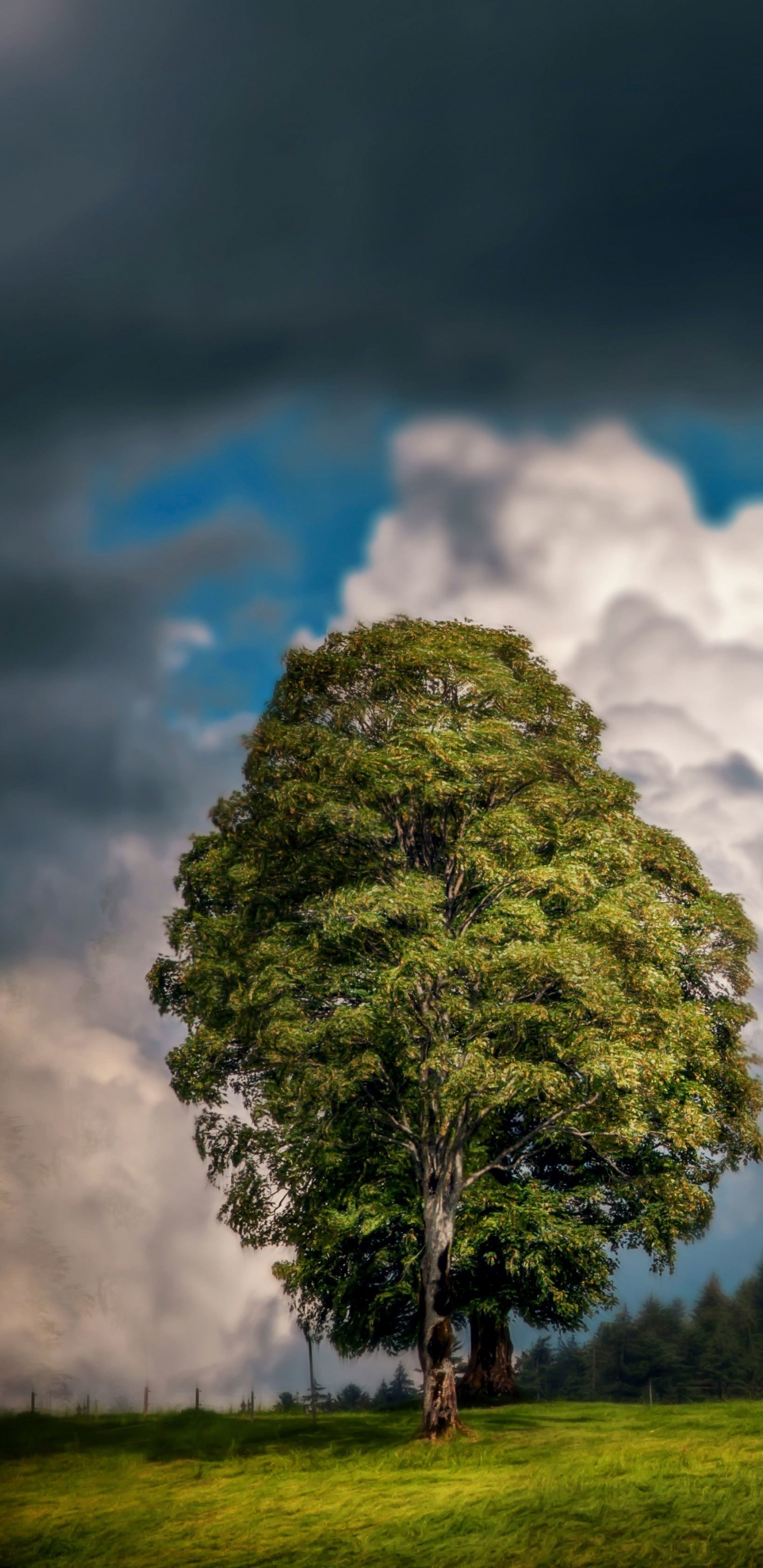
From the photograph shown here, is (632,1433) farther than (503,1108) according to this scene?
No

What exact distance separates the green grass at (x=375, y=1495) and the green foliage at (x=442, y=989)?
439 centimetres

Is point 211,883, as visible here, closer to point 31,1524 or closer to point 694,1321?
point 31,1524

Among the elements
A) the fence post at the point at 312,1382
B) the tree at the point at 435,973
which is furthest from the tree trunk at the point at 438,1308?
the fence post at the point at 312,1382

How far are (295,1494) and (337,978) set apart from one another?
10.3m

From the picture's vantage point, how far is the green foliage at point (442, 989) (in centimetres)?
2705

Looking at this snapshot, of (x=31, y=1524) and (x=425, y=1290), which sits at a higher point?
(x=425, y=1290)

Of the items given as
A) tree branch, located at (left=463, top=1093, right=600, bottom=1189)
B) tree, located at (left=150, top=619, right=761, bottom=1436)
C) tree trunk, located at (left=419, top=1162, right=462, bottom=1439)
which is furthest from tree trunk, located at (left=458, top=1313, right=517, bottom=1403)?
tree branch, located at (left=463, top=1093, right=600, bottom=1189)

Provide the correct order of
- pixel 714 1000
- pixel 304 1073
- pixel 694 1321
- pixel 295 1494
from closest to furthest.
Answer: pixel 295 1494
pixel 304 1073
pixel 714 1000
pixel 694 1321

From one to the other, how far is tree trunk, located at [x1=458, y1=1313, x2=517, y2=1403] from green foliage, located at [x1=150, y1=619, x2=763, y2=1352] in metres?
3.57

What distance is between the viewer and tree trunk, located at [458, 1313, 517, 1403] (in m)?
36.6

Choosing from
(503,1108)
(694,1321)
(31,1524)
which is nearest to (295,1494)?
(31,1524)

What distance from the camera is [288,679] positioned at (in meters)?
32.7

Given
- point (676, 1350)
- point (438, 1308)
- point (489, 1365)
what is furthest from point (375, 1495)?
point (676, 1350)

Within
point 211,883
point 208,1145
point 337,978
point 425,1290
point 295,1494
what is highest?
point 211,883
